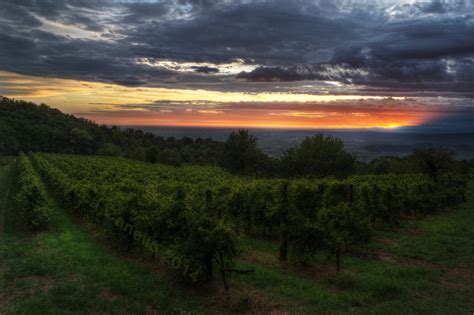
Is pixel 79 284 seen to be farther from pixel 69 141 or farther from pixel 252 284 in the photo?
pixel 69 141

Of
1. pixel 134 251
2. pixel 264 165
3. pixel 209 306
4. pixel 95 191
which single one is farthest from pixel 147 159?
pixel 209 306

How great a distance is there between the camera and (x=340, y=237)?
40.2ft

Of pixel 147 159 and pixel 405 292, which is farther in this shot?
pixel 147 159

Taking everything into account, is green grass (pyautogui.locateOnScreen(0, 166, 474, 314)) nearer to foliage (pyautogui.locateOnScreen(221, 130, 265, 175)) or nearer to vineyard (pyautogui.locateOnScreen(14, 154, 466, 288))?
vineyard (pyautogui.locateOnScreen(14, 154, 466, 288))

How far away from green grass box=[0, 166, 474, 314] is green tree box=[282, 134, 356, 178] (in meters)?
48.7

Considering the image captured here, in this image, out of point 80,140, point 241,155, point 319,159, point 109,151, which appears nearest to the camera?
point 319,159

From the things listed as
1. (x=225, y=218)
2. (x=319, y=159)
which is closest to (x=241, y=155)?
(x=319, y=159)

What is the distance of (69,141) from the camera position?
12350cm

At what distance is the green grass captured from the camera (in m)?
9.19

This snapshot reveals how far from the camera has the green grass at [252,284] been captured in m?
9.19

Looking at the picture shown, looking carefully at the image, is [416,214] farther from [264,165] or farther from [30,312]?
[264,165]

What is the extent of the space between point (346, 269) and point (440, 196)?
21.7 meters

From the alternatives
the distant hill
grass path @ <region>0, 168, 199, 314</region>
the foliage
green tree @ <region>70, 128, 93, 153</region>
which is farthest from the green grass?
green tree @ <region>70, 128, 93, 153</region>

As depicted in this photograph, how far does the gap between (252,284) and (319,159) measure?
56.3m
